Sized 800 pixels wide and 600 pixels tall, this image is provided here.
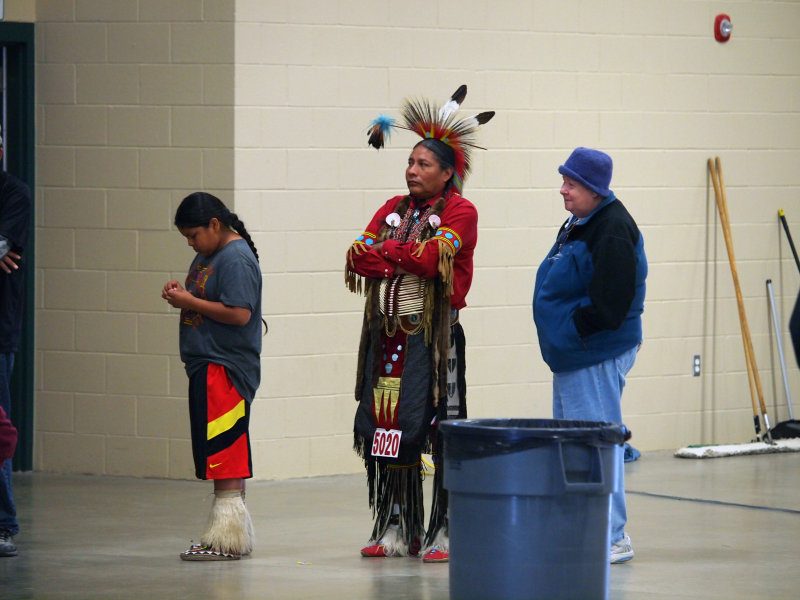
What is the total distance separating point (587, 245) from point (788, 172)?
180 inches

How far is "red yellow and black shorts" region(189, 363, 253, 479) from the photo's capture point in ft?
19.4

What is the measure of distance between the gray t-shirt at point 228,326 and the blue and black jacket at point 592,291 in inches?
48.2

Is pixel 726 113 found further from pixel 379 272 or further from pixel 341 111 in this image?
pixel 379 272

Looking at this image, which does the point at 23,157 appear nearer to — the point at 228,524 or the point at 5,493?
the point at 5,493

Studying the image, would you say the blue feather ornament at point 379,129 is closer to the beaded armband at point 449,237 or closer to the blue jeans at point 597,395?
the beaded armband at point 449,237

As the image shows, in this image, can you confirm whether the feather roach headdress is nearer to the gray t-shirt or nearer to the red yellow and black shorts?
the gray t-shirt

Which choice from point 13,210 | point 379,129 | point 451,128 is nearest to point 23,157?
point 13,210

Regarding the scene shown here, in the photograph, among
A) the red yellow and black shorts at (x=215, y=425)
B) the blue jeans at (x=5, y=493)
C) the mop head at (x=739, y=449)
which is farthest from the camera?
the mop head at (x=739, y=449)

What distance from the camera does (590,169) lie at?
19.1 feet

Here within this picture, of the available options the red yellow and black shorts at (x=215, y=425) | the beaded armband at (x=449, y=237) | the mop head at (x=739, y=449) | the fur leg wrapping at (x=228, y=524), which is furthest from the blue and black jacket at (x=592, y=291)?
the mop head at (x=739, y=449)

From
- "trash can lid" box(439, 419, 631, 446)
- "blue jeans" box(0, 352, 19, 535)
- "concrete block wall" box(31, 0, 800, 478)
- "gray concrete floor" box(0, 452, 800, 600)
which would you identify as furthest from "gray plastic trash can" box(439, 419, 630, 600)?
"concrete block wall" box(31, 0, 800, 478)

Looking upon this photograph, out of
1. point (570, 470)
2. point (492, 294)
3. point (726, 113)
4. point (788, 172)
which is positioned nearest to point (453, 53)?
point (492, 294)

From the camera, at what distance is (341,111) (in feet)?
27.6

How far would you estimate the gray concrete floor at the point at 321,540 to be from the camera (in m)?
5.50
